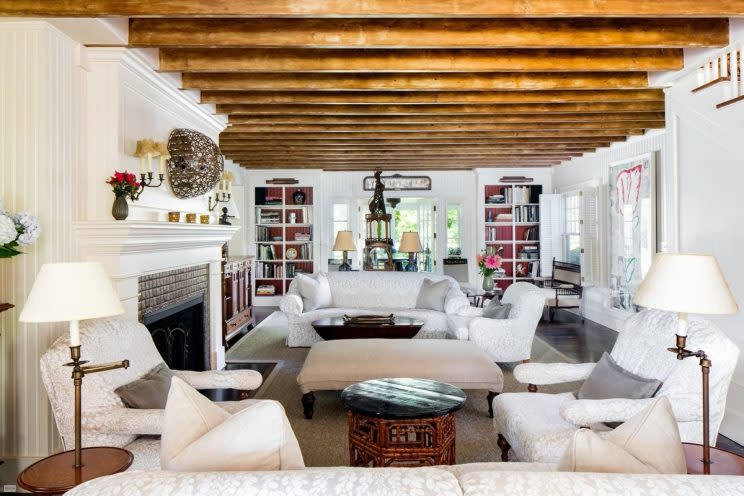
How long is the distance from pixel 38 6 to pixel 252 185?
7.17m

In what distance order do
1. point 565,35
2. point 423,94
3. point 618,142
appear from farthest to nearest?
point 618,142, point 423,94, point 565,35

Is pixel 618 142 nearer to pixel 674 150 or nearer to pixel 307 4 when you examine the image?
pixel 674 150

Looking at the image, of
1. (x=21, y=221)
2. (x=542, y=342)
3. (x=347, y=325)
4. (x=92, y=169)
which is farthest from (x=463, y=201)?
(x=21, y=221)

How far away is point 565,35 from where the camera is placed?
10.7 feet

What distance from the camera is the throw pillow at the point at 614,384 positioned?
8.34ft

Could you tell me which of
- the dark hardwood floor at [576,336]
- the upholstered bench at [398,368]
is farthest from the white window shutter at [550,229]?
the upholstered bench at [398,368]

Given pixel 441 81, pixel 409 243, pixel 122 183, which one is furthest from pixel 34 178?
pixel 409 243

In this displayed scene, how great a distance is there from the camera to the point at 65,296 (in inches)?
75.2

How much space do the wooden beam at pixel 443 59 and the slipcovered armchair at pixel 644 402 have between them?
6.29ft

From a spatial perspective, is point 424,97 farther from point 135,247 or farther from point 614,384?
point 614,384

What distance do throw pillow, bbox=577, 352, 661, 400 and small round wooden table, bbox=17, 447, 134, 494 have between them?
7.39ft

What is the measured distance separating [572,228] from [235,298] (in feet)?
18.4

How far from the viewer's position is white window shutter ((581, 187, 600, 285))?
7.65 meters

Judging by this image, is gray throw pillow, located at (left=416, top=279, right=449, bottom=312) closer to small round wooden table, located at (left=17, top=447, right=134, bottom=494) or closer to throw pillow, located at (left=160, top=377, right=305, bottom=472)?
small round wooden table, located at (left=17, top=447, right=134, bottom=494)
